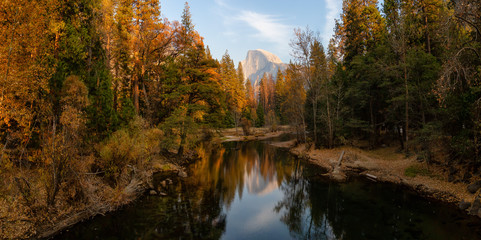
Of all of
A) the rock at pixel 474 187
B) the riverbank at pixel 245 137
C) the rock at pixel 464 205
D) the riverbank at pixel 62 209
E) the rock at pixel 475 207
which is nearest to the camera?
the riverbank at pixel 62 209

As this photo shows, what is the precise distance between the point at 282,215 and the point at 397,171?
35.3ft

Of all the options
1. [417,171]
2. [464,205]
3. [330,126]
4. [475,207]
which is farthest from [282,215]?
[330,126]

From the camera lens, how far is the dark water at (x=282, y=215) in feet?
30.7

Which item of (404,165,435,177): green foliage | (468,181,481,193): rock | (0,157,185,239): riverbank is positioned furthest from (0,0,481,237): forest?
(468,181,481,193): rock

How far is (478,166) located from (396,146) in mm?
11845

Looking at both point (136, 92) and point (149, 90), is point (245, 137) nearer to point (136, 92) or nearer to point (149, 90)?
point (149, 90)

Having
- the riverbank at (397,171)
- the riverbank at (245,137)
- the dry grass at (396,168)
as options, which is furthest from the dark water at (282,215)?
the riverbank at (245,137)

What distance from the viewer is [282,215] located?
40.0ft

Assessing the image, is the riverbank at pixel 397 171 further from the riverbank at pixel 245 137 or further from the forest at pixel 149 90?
the riverbank at pixel 245 137

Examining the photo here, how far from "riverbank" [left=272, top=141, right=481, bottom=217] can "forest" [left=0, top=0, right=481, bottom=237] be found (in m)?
1.06

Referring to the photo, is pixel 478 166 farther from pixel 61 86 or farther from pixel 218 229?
pixel 61 86

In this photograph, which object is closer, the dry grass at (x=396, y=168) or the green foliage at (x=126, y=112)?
the dry grass at (x=396, y=168)

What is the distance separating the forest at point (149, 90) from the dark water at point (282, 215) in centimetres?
221

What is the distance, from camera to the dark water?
9.35 meters
